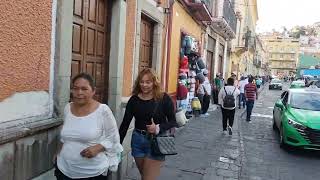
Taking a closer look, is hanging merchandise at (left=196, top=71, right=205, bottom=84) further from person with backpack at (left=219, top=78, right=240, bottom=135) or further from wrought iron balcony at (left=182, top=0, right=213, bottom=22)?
person with backpack at (left=219, top=78, right=240, bottom=135)

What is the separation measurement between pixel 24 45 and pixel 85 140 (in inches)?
Answer: 42.8

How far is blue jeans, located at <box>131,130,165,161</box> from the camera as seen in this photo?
14.8 ft

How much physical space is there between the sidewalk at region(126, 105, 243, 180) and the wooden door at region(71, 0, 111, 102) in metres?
1.67

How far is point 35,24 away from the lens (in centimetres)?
395

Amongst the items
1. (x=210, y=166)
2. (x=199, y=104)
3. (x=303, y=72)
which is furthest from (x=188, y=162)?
(x=303, y=72)

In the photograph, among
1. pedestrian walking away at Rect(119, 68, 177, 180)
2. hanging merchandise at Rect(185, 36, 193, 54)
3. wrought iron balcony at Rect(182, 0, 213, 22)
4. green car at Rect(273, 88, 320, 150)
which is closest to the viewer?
pedestrian walking away at Rect(119, 68, 177, 180)

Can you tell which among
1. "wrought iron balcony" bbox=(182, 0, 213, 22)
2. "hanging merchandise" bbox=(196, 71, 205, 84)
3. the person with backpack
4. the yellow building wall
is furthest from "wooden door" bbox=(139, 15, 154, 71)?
"hanging merchandise" bbox=(196, 71, 205, 84)

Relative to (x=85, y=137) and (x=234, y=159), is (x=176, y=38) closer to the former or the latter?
(x=234, y=159)

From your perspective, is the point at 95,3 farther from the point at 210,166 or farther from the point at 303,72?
the point at 303,72

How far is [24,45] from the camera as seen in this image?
12.4 ft

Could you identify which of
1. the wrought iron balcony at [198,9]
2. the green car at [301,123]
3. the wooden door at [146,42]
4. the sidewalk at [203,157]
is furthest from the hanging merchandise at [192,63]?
the wooden door at [146,42]

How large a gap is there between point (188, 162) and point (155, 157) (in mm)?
3364

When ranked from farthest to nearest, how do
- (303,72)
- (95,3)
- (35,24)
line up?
(303,72) → (95,3) → (35,24)

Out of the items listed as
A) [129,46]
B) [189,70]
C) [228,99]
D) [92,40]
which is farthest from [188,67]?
[92,40]
